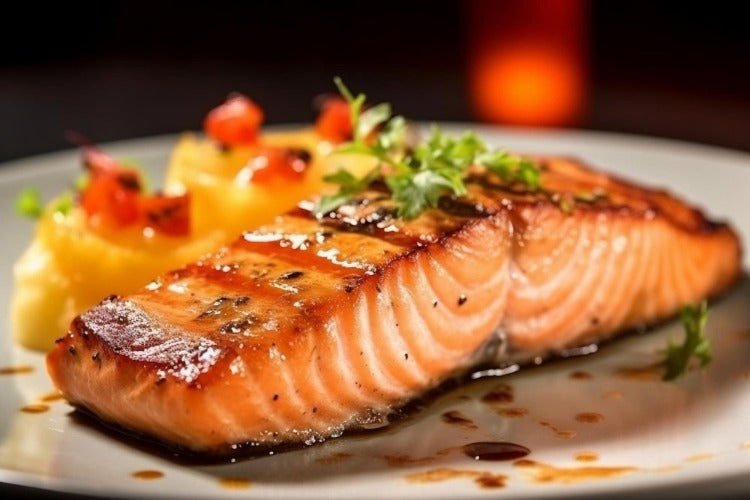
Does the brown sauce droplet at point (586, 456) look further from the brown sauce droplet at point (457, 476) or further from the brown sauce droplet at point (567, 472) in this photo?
the brown sauce droplet at point (457, 476)

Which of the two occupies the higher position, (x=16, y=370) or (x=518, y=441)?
(x=16, y=370)

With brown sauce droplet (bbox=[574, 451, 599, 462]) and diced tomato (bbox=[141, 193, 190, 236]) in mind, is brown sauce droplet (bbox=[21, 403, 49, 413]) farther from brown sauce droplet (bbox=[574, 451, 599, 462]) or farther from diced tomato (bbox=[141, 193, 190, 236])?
brown sauce droplet (bbox=[574, 451, 599, 462])

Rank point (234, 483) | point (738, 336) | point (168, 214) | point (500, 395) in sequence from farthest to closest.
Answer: point (168, 214), point (738, 336), point (500, 395), point (234, 483)

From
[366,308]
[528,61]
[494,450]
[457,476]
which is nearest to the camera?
[457,476]

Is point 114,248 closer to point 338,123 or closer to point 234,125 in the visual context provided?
point 234,125

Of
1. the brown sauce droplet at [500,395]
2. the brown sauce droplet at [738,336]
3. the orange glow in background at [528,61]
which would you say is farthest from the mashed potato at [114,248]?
the orange glow in background at [528,61]

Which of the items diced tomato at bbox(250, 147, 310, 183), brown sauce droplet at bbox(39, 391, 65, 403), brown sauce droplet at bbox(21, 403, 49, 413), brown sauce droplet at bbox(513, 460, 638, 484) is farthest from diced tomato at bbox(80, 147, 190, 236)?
brown sauce droplet at bbox(513, 460, 638, 484)

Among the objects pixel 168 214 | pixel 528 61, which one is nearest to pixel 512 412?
pixel 168 214

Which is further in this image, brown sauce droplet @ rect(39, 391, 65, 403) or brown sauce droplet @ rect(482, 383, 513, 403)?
brown sauce droplet @ rect(482, 383, 513, 403)
